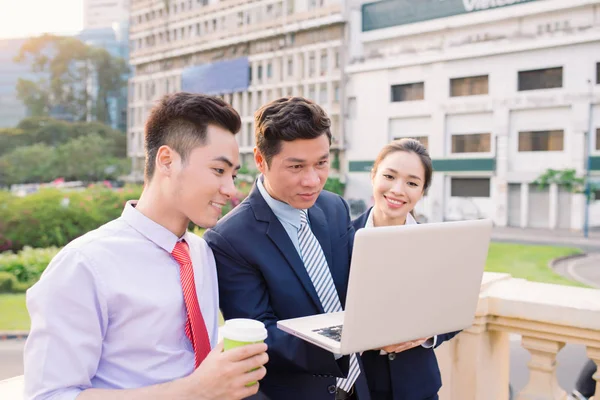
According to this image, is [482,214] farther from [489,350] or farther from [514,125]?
[489,350]

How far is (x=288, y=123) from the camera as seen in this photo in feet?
5.17

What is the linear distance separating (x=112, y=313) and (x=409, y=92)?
30.7 meters

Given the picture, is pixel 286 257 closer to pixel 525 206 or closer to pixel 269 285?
pixel 269 285

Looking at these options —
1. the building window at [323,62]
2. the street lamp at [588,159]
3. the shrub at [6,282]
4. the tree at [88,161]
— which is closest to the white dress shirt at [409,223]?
the shrub at [6,282]

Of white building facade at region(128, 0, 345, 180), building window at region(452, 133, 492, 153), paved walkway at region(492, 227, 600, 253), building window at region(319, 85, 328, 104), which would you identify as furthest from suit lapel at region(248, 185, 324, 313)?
building window at region(319, 85, 328, 104)

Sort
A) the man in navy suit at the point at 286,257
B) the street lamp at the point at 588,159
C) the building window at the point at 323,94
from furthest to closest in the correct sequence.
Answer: the building window at the point at 323,94 < the street lamp at the point at 588,159 < the man in navy suit at the point at 286,257

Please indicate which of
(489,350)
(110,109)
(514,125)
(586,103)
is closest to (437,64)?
(514,125)

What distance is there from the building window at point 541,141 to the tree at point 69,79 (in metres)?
39.3

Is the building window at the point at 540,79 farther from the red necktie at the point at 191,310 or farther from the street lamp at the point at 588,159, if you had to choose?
the red necktie at the point at 191,310

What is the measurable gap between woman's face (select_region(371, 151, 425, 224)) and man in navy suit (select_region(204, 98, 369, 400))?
59 centimetres

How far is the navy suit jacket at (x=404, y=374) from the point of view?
5.72ft

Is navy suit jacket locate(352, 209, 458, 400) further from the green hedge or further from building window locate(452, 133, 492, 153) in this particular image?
building window locate(452, 133, 492, 153)

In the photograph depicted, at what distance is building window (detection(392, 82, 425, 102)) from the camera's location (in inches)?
1187

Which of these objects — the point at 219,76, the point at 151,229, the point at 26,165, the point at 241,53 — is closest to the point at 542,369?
the point at 151,229
